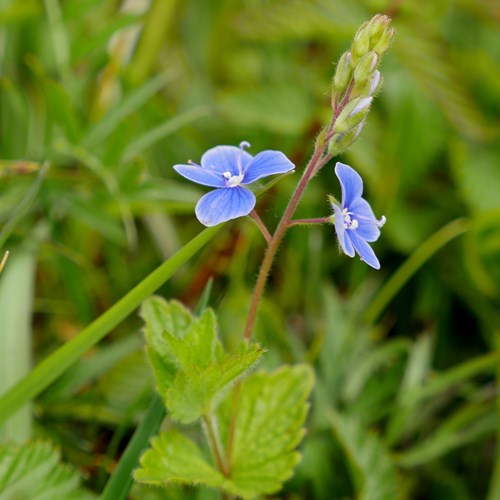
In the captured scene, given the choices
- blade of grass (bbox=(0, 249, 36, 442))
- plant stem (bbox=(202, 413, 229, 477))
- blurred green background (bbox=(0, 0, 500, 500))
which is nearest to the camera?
plant stem (bbox=(202, 413, 229, 477))

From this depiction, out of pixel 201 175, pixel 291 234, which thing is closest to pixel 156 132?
pixel 291 234

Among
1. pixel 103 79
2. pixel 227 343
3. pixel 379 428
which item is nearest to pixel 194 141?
pixel 103 79

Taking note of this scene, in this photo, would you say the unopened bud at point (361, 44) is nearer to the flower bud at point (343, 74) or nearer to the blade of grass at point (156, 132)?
the flower bud at point (343, 74)

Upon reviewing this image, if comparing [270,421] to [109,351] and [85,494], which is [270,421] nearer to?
[85,494]

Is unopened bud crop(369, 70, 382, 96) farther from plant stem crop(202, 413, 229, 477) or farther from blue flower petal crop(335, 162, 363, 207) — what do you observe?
plant stem crop(202, 413, 229, 477)

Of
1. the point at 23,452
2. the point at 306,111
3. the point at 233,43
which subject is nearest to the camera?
the point at 23,452

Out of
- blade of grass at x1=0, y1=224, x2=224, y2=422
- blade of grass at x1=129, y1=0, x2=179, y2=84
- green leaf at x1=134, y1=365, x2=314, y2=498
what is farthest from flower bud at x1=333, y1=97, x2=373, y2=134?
blade of grass at x1=129, y1=0, x2=179, y2=84

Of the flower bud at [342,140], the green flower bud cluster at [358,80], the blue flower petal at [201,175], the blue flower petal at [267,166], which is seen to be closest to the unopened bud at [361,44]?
the green flower bud cluster at [358,80]
